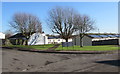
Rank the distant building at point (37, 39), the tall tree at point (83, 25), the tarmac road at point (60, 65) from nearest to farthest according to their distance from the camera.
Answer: the tarmac road at point (60, 65), the tall tree at point (83, 25), the distant building at point (37, 39)

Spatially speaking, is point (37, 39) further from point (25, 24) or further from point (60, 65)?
point (60, 65)

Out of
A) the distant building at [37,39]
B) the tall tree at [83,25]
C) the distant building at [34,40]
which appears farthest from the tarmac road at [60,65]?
the distant building at [37,39]

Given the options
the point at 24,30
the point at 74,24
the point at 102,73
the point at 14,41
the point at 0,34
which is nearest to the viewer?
the point at 102,73

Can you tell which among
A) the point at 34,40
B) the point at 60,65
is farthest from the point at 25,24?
the point at 60,65

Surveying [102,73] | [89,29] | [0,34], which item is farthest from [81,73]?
[0,34]

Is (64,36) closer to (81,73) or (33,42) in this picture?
(33,42)

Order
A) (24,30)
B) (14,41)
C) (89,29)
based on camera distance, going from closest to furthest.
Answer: (89,29) → (24,30) → (14,41)

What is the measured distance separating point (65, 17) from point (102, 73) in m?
38.3

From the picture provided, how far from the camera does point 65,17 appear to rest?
151 feet

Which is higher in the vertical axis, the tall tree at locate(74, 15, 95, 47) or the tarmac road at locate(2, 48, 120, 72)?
the tall tree at locate(74, 15, 95, 47)

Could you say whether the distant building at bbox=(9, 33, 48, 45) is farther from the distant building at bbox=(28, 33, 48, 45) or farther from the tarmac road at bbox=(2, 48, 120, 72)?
the tarmac road at bbox=(2, 48, 120, 72)

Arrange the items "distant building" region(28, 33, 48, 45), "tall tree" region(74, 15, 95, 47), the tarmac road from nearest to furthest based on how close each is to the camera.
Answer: the tarmac road < "tall tree" region(74, 15, 95, 47) < "distant building" region(28, 33, 48, 45)

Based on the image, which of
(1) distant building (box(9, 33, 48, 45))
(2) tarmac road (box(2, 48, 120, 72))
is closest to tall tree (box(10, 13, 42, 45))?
(1) distant building (box(9, 33, 48, 45))

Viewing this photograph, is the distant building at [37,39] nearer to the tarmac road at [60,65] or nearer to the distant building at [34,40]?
the distant building at [34,40]
